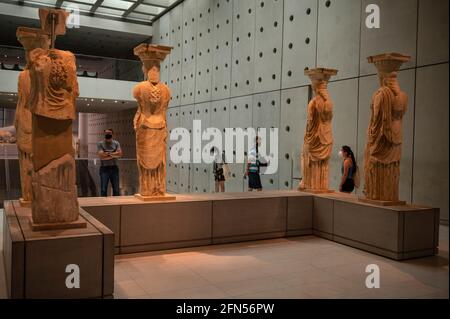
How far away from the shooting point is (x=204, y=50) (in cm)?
1692

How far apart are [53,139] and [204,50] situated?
43.0 feet

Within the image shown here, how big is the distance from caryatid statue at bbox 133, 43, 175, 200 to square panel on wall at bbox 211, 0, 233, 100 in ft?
27.8

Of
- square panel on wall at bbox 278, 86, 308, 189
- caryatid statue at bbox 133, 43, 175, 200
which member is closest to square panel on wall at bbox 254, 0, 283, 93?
square panel on wall at bbox 278, 86, 308, 189

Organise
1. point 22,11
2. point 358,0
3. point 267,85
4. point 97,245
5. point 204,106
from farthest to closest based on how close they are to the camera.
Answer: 1. point 22,11
2. point 204,106
3. point 267,85
4. point 358,0
5. point 97,245

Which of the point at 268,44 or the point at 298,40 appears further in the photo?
the point at 268,44

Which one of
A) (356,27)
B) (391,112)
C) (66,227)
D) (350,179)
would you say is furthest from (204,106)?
(66,227)

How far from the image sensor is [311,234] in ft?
25.7

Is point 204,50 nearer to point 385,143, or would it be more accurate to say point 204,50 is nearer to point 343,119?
point 343,119

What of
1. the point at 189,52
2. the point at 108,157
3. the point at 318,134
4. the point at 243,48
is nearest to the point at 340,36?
the point at 318,134

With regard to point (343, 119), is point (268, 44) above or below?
above

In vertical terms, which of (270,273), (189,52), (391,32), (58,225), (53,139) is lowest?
(270,273)

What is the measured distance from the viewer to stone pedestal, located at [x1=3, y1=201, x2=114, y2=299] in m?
3.84

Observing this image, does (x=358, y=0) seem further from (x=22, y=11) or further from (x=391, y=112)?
(x=22, y=11)

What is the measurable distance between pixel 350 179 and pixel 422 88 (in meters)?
2.28
